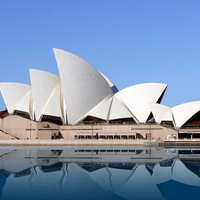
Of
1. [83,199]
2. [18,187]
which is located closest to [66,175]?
[18,187]

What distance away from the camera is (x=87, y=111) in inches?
2286

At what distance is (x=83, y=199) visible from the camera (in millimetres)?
16094

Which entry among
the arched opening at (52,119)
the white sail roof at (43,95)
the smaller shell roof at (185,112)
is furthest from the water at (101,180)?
the arched opening at (52,119)

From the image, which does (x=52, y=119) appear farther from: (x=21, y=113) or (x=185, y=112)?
(x=185, y=112)

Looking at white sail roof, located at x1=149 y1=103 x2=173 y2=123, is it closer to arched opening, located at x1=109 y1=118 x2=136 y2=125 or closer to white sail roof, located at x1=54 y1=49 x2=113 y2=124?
arched opening, located at x1=109 y1=118 x2=136 y2=125

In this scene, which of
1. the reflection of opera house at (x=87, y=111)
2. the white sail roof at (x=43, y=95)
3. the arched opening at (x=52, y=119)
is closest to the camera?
the reflection of opera house at (x=87, y=111)

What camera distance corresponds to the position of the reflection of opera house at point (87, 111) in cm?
5591

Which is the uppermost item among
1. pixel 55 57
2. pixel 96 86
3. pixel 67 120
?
pixel 55 57

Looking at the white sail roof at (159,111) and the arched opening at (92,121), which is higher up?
the white sail roof at (159,111)

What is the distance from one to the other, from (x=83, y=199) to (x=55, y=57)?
41.7 metres

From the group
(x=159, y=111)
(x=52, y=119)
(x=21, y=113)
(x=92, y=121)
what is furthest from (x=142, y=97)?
(x=21, y=113)

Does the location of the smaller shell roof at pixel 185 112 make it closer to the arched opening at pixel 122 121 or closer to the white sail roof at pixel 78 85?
the arched opening at pixel 122 121

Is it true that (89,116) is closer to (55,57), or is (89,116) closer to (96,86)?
(96,86)

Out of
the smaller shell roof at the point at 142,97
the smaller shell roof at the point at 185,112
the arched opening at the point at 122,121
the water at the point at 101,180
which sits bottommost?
the water at the point at 101,180
